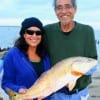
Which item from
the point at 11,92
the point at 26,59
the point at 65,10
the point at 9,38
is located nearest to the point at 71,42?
the point at 65,10

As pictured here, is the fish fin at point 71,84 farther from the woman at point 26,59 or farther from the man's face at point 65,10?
the man's face at point 65,10

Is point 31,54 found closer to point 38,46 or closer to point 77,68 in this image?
point 38,46

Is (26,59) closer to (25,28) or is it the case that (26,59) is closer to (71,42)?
(25,28)

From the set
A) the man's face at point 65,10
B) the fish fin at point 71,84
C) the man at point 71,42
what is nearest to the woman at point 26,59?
the man at point 71,42

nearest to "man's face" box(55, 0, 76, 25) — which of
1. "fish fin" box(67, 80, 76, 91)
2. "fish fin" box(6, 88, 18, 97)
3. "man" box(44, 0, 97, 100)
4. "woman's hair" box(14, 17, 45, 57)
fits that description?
"man" box(44, 0, 97, 100)

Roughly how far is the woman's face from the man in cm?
22

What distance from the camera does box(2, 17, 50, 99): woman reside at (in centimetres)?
676

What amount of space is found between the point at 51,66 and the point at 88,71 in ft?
2.04

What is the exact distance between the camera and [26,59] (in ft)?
22.3

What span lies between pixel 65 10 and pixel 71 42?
44 cm

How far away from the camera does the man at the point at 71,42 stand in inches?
268

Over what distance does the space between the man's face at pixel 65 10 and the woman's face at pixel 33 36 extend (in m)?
0.36

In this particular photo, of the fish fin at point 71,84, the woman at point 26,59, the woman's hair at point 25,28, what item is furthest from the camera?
the woman's hair at point 25,28

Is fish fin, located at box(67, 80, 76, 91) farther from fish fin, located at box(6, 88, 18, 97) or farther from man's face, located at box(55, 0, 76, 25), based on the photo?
man's face, located at box(55, 0, 76, 25)
